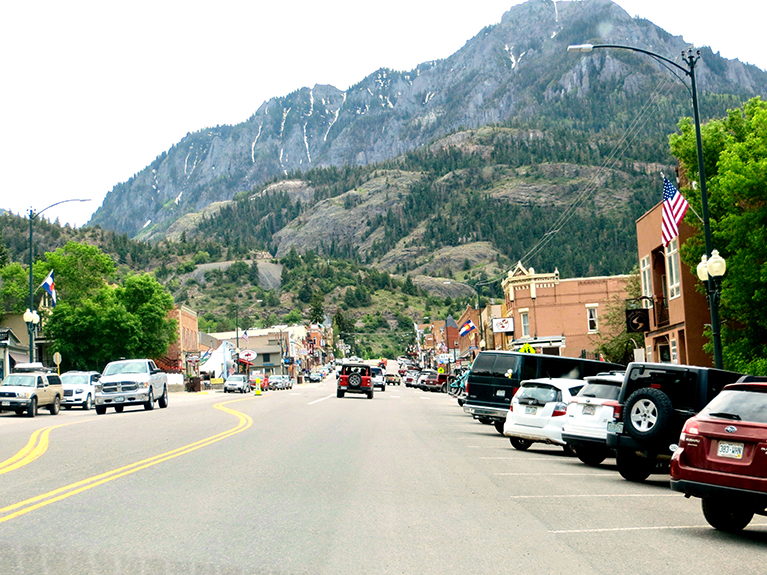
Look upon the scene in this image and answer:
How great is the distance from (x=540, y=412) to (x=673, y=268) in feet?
59.5

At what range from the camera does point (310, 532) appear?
28.5 ft

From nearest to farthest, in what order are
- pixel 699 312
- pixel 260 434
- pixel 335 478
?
pixel 335 478, pixel 260 434, pixel 699 312

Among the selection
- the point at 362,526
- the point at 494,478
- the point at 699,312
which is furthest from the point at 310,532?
the point at 699,312

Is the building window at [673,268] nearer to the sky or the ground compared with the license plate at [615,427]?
nearer to the sky

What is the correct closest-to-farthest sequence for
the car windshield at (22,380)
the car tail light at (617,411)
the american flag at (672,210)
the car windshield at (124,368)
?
1. the car tail light at (617,411)
2. the american flag at (672,210)
3. the car windshield at (22,380)
4. the car windshield at (124,368)

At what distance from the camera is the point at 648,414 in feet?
43.7

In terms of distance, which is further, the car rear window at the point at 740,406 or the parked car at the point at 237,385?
the parked car at the point at 237,385

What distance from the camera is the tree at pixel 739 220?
85.0ft

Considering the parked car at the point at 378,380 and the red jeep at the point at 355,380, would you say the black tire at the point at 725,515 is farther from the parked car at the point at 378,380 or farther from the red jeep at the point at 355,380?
the parked car at the point at 378,380

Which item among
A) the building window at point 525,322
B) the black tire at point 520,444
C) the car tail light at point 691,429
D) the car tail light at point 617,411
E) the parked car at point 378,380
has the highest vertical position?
the building window at point 525,322

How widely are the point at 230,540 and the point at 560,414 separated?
12.0 meters

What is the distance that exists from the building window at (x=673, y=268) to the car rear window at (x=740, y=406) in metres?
25.5

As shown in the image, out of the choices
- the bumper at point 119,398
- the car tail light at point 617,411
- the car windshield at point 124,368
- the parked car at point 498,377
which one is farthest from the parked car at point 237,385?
the car tail light at point 617,411

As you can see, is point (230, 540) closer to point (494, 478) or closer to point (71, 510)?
point (71, 510)
